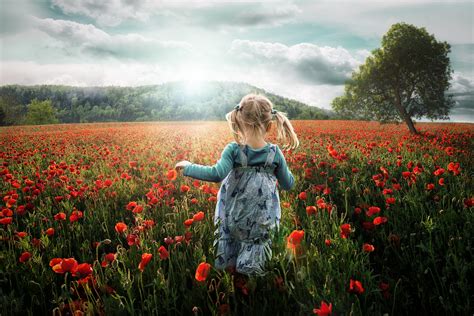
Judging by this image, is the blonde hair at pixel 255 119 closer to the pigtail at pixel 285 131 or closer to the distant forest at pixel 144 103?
the pigtail at pixel 285 131

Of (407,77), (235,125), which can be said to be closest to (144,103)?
(407,77)

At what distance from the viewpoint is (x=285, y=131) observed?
2783 mm

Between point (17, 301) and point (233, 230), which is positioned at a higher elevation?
point (233, 230)

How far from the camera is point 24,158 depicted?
7.67 meters

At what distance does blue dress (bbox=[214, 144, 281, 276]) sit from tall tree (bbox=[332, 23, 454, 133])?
15.8 metres

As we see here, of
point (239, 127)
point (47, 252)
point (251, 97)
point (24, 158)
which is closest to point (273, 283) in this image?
point (239, 127)

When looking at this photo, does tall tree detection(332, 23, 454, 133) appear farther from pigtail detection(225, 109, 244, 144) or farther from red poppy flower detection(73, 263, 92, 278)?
red poppy flower detection(73, 263, 92, 278)

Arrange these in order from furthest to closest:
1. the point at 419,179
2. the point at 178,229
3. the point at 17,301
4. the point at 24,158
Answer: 1. the point at 24,158
2. the point at 419,179
3. the point at 178,229
4. the point at 17,301

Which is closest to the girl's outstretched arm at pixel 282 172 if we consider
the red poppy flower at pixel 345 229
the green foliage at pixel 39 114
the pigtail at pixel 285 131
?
the pigtail at pixel 285 131

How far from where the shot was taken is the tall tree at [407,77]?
16406 millimetres

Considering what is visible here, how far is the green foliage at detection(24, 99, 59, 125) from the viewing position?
2964 inches

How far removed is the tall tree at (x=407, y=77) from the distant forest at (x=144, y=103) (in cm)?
1357

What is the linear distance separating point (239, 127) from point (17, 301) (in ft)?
6.84

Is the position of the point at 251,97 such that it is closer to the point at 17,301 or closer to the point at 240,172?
the point at 240,172
